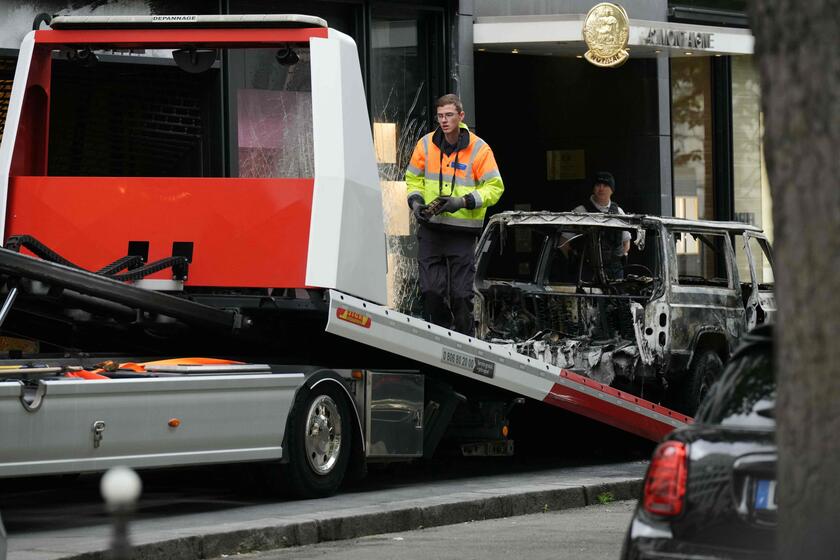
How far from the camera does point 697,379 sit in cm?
1410

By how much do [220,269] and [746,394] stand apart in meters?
5.40

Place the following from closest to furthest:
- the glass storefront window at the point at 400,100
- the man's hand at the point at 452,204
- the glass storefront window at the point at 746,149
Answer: the man's hand at the point at 452,204 < the glass storefront window at the point at 400,100 < the glass storefront window at the point at 746,149

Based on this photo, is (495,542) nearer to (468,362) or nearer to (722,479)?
(468,362)

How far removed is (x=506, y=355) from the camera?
38.3 ft

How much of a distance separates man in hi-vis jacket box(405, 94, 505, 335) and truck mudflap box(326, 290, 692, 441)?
949 millimetres

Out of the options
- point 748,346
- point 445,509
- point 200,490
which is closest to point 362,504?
point 445,509

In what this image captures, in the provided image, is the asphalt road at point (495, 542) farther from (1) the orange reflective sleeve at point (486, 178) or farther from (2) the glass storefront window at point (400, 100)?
(2) the glass storefront window at point (400, 100)

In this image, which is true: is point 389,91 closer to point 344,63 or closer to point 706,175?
point 706,175

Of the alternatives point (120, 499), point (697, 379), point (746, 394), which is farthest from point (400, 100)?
point (120, 499)

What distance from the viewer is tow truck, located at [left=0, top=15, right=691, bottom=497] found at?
980 cm

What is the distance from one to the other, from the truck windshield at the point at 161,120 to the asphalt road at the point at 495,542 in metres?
2.31

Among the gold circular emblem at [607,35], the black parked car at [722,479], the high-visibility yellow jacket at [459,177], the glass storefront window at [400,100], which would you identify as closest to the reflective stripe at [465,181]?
the high-visibility yellow jacket at [459,177]

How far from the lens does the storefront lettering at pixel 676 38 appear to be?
Result: 19.1 metres

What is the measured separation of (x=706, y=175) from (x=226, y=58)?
11184mm
